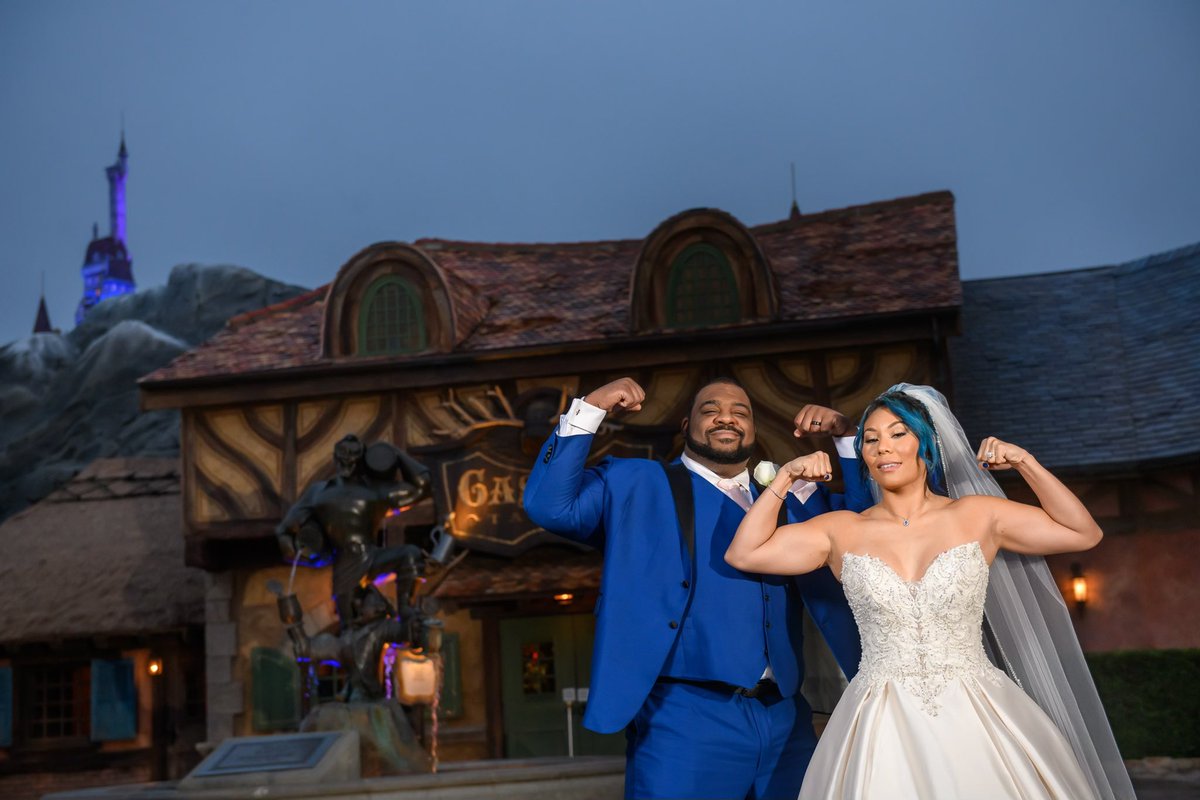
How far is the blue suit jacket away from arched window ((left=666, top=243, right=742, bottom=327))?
13.4 metres

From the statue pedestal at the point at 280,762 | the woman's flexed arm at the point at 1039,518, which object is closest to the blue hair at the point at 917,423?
the woman's flexed arm at the point at 1039,518

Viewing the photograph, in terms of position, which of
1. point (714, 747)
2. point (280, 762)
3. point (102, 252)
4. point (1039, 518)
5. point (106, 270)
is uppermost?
point (102, 252)

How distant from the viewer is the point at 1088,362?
19438 mm

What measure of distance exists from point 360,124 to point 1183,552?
12332cm

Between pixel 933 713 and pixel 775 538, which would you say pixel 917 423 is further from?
pixel 933 713

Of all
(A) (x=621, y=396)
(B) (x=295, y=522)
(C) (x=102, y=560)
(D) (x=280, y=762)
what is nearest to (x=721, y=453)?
(A) (x=621, y=396)

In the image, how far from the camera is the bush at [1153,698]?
501 inches

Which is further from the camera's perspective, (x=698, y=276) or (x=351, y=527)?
(x=698, y=276)

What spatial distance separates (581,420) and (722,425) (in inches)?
20.4

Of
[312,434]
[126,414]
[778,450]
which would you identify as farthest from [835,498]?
[126,414]

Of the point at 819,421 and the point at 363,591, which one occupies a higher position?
the point at 819,421

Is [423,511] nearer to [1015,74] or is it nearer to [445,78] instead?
[1015,74]

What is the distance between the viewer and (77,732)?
21.2 meters

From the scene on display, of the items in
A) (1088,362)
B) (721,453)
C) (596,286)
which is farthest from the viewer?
(596,286)
